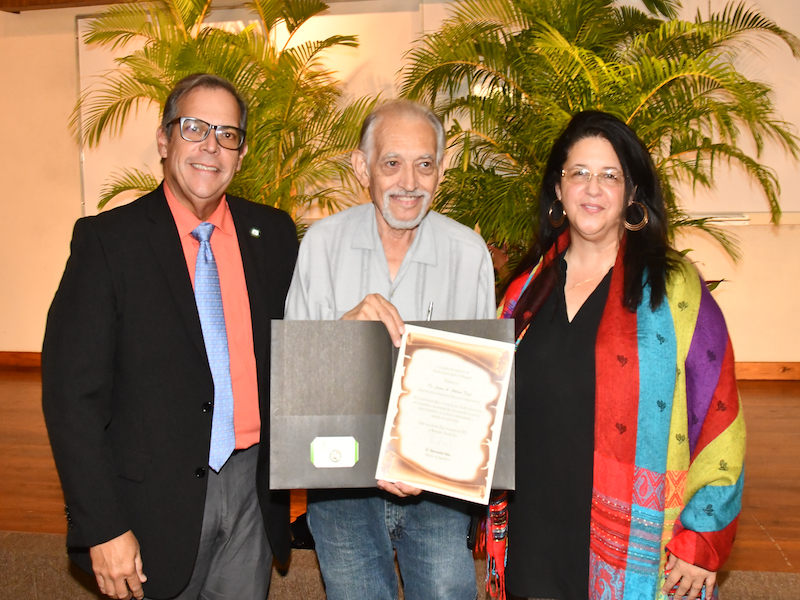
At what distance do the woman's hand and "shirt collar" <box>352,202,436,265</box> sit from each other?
0.99 meters

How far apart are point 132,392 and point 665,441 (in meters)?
1.36

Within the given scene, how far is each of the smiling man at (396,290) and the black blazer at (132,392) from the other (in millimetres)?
314

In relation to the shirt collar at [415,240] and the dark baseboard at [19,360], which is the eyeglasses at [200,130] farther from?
the dark baseboard at [19,360]

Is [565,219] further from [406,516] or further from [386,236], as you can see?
[406,516]

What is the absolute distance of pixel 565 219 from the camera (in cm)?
215

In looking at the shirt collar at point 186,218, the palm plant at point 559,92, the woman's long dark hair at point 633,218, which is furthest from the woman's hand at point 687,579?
the palm plant at point 559,92

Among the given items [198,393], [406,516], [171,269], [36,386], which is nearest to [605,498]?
[406,516]

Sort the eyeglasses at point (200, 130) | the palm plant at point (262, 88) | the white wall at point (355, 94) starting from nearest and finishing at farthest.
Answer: the eyeglasses at point (200, 130), the palm plant at point (262, 88), the white wall at point (355, 94)

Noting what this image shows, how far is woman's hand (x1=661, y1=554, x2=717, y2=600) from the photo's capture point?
1729 millimetres

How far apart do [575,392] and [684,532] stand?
44 cm

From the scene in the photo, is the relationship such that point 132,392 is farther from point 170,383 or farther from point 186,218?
point 186,218

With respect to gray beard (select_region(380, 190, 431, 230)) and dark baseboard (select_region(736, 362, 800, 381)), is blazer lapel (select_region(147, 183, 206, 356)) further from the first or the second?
dark baseboard (select_region(736, 362, 800, 381))

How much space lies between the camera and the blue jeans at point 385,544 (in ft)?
5.92

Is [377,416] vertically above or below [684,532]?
above
